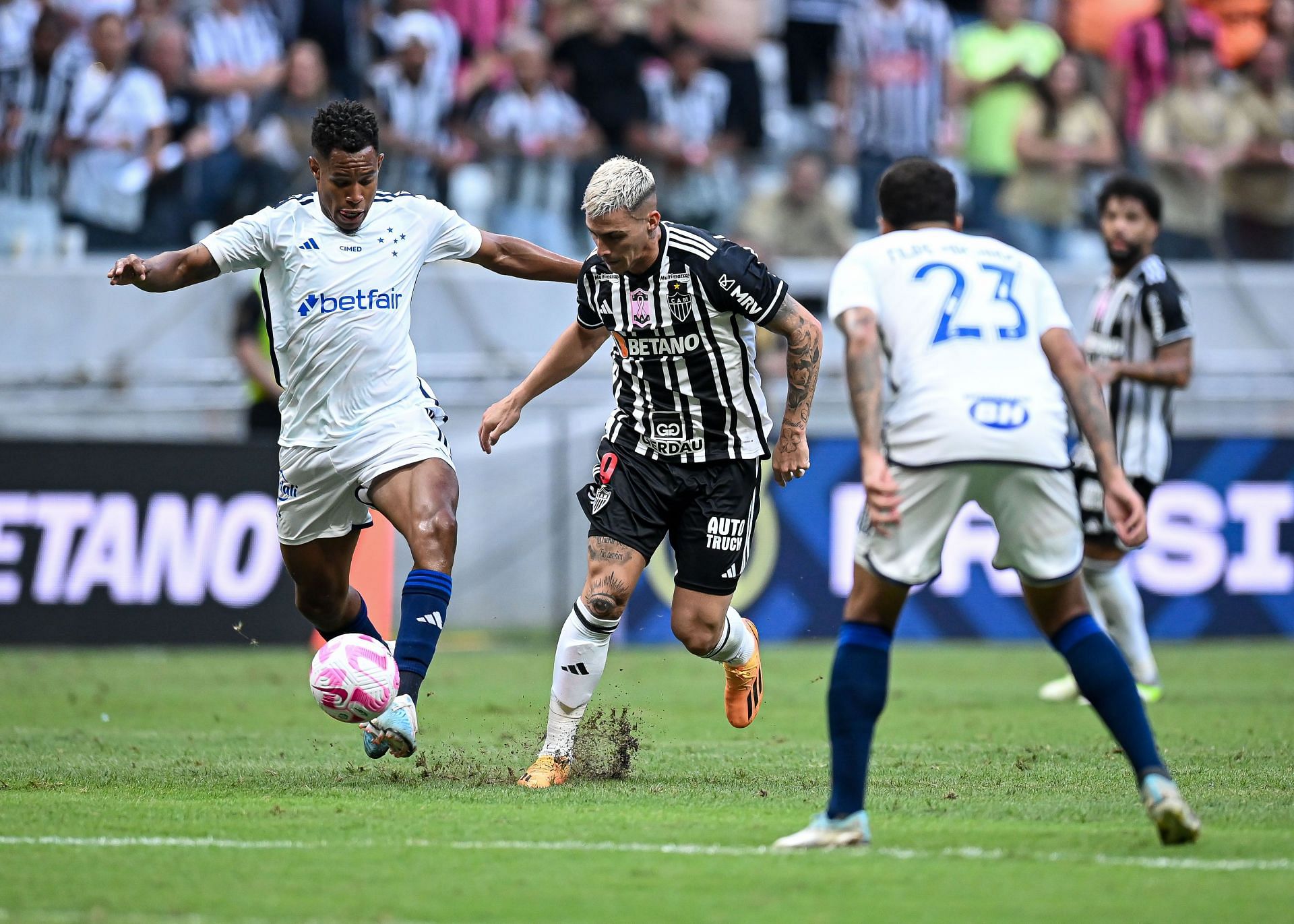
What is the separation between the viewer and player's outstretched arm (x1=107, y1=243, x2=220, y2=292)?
6887mm

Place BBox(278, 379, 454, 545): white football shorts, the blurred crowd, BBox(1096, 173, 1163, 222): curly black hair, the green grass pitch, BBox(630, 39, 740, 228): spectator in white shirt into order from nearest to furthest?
the green grass pitch → BBox(278, 379, 454, 545): white football shorts → BBox(1096, 173, 1163, 222): curly black hair → the blurred crowd → BBox(630, 39, 740, 228): spectator in white shirt

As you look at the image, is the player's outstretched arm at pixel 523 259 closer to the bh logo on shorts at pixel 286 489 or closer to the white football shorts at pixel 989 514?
the bh logo on shorts at pixel 286 489

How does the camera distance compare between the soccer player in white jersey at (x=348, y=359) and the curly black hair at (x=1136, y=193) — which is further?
the curly black hair at (x=1136, y=193)

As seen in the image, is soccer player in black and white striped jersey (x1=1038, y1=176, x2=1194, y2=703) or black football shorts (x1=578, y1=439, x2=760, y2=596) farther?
soccer player in black and white striped jersey (x1=1038, y1=176, x2=1194, y2=703)

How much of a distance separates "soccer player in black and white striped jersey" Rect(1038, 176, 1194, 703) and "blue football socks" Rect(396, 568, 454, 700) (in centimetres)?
476

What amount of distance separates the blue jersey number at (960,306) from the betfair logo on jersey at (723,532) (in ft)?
6.48

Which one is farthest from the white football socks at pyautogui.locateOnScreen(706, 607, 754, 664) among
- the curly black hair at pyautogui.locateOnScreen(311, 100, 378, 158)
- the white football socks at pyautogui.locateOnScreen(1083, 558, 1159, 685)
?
the white football socks at pyautogui.locateOnScreen(1083, 558, 1159, 685)

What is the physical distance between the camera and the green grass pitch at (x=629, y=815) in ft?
15.3

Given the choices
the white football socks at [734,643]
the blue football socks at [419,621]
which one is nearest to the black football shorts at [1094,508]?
the white football socks at [734,643]

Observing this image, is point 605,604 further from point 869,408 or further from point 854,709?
point 869,408

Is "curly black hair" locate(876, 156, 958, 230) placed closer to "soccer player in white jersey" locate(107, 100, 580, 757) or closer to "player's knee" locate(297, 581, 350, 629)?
"soccer player in white jersey" locate(107, 100, 580, 757)

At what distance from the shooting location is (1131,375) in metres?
10.3

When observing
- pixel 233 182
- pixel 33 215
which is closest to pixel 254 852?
pixel 233 182

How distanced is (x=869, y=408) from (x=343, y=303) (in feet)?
9.59
